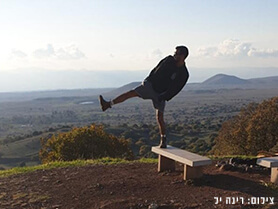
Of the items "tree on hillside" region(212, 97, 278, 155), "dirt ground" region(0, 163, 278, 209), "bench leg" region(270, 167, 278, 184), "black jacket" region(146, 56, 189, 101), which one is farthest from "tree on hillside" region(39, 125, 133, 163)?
"bench leg" region(270, 167, 278, 184)

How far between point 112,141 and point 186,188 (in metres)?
9.48

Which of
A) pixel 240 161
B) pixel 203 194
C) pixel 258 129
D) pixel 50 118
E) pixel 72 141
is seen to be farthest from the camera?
pixel 50 118

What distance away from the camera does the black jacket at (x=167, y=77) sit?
6852mm

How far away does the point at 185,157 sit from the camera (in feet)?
20.3

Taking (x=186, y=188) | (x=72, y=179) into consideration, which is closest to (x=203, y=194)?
(x=186, y=188)

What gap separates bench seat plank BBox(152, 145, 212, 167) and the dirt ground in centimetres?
35

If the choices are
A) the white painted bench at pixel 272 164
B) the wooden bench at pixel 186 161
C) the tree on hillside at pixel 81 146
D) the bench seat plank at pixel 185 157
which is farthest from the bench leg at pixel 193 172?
the tree on hillside at pixel 81 146

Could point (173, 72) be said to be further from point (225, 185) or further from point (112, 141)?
point (112, 141)

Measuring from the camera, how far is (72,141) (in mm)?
13156

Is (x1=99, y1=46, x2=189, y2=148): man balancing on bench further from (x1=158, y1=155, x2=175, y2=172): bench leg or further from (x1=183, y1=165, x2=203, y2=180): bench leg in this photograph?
(x1=183, y1=165, x2=203, y2=180): bench leg

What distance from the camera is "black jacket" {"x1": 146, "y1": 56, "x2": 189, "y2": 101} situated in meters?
6.85

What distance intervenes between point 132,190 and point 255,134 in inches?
534

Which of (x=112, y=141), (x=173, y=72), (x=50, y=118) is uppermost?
(x=173, y=72)

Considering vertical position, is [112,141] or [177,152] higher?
[177,152]
